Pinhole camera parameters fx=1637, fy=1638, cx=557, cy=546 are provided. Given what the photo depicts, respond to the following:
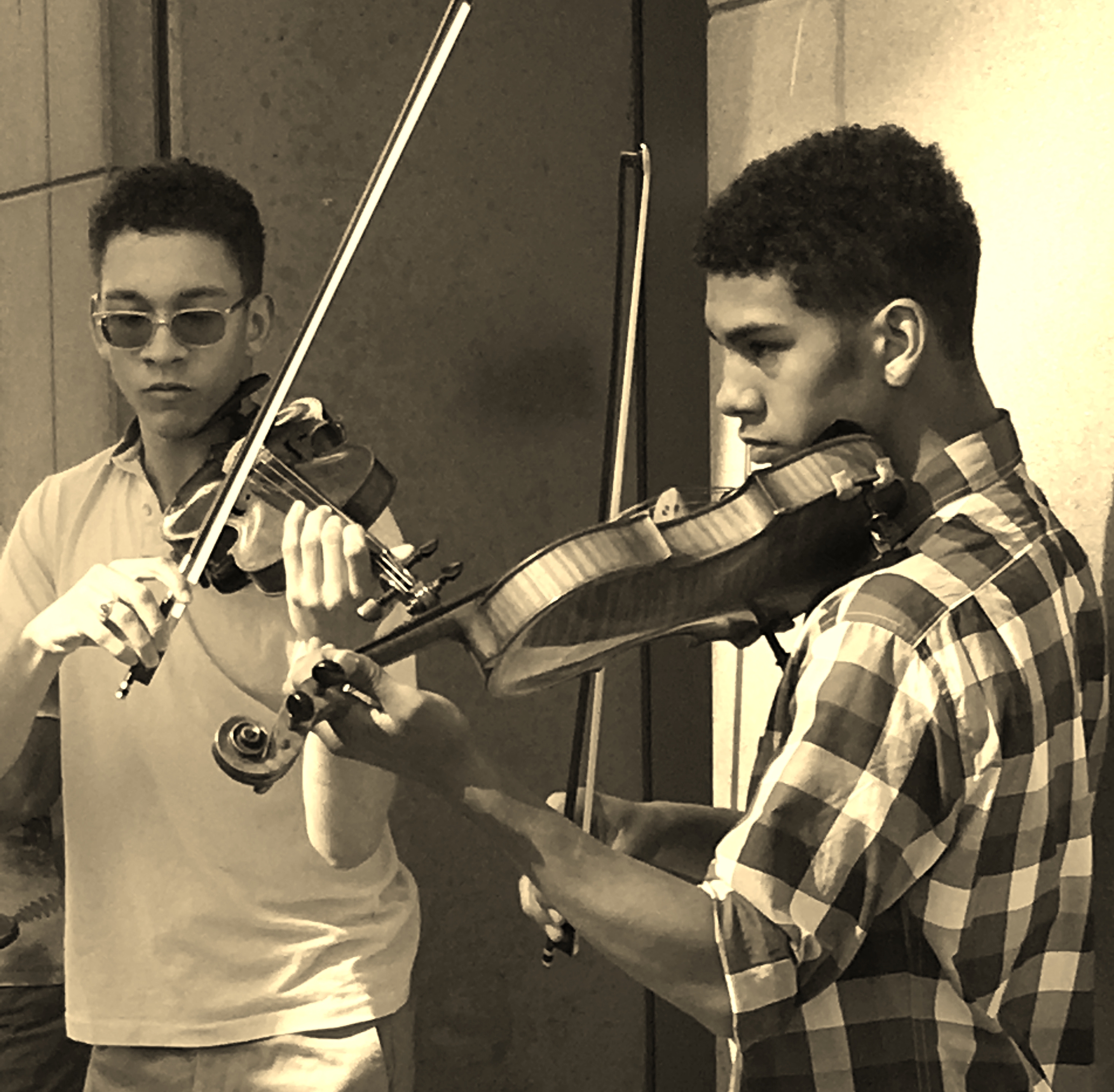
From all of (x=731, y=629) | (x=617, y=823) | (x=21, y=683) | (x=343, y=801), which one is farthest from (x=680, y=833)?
(x=21, y=683)

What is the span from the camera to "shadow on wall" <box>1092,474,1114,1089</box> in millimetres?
1564

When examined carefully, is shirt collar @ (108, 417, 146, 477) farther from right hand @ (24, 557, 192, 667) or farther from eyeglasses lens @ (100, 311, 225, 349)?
right hand @ (24, 557, 192, 667)

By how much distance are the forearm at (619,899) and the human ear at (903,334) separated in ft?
1.37

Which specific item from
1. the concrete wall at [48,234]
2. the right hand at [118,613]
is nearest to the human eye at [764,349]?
the right hand at [118,613]

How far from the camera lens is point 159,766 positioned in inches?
66.7

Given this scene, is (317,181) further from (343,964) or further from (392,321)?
(343,964)

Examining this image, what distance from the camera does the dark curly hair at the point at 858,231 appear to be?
4.09ft

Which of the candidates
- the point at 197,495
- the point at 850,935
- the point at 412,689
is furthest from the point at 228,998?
the point at 850,935

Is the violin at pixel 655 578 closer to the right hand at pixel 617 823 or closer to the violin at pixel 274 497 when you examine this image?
the right hand at pixel 617 823

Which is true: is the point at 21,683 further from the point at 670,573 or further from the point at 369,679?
the point at 670,573

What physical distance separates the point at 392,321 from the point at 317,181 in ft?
0.78

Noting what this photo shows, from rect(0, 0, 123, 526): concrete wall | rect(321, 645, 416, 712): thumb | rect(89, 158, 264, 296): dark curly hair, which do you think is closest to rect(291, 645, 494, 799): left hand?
rect(321, 645, 416, 712): thumb

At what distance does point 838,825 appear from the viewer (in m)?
1.10

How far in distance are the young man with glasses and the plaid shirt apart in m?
0.54
